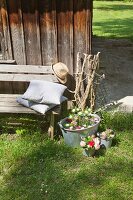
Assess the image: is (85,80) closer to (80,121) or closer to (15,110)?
(80,121)

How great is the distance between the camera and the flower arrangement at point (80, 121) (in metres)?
5.38

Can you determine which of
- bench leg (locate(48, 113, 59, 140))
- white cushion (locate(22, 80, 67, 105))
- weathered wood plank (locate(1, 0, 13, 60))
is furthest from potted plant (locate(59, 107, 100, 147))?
weathered wood plank (locate(1, 0, 13, 60))

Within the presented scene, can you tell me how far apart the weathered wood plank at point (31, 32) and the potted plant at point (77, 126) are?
1377 millimetres

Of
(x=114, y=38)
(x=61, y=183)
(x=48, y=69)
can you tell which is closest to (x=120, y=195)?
(x=61, y=183)

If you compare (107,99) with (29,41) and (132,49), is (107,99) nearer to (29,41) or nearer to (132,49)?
(29,41)

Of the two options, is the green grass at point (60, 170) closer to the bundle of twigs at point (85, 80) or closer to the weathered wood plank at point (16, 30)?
the bundle of twigs at point (85, 80)

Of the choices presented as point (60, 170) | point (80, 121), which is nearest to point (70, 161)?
point (60, 170)

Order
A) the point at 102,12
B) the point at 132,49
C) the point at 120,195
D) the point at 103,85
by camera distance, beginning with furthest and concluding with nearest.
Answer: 1. the point at 102,12
2. the point at 132,49
3. the point at 103,85
4. the point at 120,195

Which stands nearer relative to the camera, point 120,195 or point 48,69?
point 120,195

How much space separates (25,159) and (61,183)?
791 millimetres

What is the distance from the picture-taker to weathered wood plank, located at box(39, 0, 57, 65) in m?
5.78

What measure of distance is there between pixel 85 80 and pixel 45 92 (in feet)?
3.86

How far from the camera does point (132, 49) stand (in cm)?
1039

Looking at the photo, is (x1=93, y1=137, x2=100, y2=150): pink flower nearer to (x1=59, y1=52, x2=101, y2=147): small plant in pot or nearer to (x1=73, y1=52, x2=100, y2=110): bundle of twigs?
(x1=59, y1=52, x2=101, y2=147): small plant in pot
